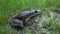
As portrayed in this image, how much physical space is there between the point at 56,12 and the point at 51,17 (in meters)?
0.40

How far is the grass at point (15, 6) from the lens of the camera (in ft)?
9.74

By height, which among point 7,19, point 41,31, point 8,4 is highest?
point 8,4

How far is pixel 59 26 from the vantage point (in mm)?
2941

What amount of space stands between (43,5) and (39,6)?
80mm

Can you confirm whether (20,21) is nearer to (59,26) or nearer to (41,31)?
(41,31)

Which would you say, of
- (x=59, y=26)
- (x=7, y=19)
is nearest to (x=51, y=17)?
(x=59, y=26)

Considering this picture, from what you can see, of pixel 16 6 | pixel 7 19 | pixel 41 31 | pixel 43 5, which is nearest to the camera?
pixel 41 31

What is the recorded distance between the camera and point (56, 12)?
11.7ft

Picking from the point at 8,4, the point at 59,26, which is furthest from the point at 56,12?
the point at 8,4

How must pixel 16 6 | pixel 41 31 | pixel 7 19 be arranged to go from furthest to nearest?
1. pixel 16 6
2. pixel 7 19
3. pixel 41 31

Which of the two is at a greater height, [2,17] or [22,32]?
[2,17]

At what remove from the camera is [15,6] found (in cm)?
344

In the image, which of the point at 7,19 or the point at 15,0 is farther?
the point at 15,0

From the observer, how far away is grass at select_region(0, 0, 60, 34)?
297 centimetres
